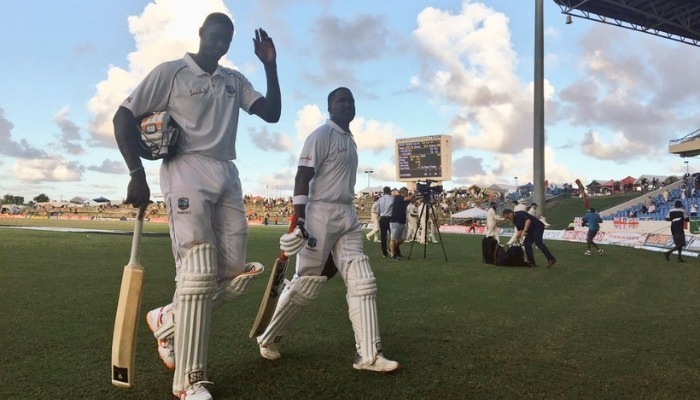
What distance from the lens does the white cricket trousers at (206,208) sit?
321cm

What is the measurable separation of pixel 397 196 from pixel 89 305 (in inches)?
364

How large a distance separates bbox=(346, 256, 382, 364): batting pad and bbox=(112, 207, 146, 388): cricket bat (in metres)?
1.51

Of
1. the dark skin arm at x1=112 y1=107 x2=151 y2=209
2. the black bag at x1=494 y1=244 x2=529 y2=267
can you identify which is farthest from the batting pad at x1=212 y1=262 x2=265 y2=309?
the black bag at x1=494 y1=244 x2=529 y2=267

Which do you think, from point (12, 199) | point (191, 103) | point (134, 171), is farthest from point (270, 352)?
point (12, 199)

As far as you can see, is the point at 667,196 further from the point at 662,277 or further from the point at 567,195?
the point at 662,277

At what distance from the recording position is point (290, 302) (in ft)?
13.4

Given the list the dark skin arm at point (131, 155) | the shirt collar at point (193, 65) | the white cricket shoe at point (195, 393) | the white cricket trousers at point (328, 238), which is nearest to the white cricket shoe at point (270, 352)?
the white cricket trousers at point (328, 238)

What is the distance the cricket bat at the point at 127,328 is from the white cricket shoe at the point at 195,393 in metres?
0.31

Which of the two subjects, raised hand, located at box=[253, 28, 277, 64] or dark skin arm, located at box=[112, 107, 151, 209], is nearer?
dark skin arm, located at box=[112, 107, 151, 209]

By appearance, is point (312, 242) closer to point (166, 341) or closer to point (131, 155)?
point (166, 341)

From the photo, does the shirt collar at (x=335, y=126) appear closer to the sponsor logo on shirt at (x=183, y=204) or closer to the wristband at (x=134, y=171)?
the sponsor logo on shirt at (x=183, y=204)

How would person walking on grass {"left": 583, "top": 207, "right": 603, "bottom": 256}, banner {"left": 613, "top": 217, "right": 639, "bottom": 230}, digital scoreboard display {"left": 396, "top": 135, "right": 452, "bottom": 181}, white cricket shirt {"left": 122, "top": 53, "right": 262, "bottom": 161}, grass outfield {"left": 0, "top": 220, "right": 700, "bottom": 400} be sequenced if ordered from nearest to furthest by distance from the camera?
white cricket shirt {"left": 122, "top": 53, "right": 262, "bottom": 161}
grass outfield {"left": 0, "top": 220, "right": 700, "bottom": 400}
person walking on grass {"left": 583, "top": 207, "right": 603, "bottom": 256}
banner {"left": 613, "top": 217, "right": 639, "bottom": 230}
digital scoreboard display {"left": 396, "top": 135, "right": 452, "bottom": 181}

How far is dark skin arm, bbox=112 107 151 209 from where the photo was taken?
3158 millimetres

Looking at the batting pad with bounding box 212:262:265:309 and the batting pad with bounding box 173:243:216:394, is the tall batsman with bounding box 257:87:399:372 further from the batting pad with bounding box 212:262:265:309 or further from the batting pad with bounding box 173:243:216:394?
the batting pad with bounding box 173:243:216:394
